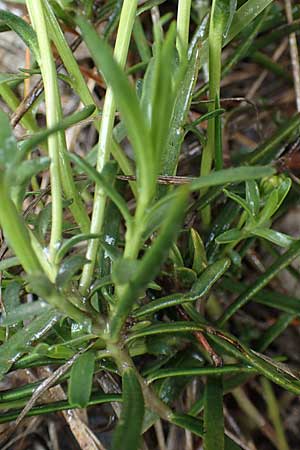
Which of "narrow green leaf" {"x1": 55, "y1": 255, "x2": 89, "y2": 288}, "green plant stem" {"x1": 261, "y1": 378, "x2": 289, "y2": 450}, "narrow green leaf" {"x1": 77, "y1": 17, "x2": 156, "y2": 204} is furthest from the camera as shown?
"green plant stem" {"x1": 261, "y1": 378, "x2": 289, "y2": 450}

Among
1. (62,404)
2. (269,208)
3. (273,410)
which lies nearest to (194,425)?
(62,404)

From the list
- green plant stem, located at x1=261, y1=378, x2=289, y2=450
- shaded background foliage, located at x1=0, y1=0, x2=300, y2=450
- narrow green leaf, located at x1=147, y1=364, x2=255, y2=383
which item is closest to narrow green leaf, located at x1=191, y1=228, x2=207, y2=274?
shaded background foliage, located at x1=0, y1=0, x2=300, y2=450

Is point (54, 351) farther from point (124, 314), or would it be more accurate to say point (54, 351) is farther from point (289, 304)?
point (289, 304)

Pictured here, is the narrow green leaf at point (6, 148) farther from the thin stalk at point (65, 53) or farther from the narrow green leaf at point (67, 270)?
the thin stalk at point (65, 53)

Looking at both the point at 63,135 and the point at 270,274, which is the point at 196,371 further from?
the point at 63,135

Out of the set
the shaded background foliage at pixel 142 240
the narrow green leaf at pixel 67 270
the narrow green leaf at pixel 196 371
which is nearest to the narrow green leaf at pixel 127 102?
the shaded background foliage at pixel 142 240

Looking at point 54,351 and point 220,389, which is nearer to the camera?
point 54,351

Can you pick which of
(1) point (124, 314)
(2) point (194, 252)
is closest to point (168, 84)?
(1) point (124, 314)

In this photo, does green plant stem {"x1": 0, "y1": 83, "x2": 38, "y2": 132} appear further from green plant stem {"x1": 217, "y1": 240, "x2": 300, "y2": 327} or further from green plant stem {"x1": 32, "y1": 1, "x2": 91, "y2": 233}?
green plant stem {"x1": 217, "y1": 240, "x2": 300, "y2": 327}
